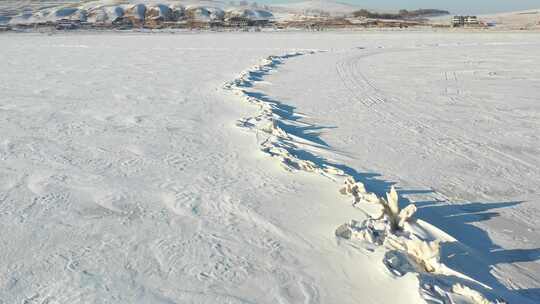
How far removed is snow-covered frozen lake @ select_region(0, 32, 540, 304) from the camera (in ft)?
8.30

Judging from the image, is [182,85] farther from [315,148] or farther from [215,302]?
[215,302]

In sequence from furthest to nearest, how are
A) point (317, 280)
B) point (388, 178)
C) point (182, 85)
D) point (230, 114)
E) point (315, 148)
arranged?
point (182, 85) < point (230, 114) < point (315, 148) < point (388, 178) < point (317, 280)

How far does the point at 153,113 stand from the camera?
640 cm

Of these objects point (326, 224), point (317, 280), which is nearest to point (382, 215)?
point (326, 224)

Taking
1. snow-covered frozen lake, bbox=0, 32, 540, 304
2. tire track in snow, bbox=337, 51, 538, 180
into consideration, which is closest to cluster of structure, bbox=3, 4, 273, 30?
tire track in snow, bbox=337, 51, 538, 180

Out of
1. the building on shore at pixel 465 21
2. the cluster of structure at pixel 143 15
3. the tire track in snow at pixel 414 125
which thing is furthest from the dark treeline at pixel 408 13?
the tire track in snow at pixel 414 125

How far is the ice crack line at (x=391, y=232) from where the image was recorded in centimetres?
232

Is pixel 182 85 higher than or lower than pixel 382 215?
lower

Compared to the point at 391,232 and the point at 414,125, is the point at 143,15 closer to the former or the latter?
the point at 414,125

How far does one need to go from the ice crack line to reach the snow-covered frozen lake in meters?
0.02

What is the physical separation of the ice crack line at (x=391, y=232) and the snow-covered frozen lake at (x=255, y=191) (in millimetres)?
16

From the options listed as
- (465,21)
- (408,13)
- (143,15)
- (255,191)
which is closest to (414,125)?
(255,191)

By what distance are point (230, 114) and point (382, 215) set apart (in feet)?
11.6

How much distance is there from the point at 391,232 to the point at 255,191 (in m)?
1.14
